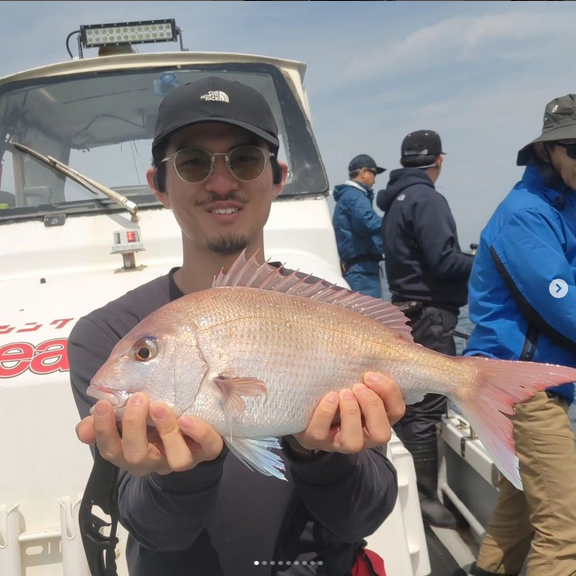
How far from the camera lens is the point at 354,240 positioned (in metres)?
6.08

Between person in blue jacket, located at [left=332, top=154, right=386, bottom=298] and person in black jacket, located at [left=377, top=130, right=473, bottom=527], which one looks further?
person in blue jacket, located at [left=332, top=154, right=386, bottom=298]

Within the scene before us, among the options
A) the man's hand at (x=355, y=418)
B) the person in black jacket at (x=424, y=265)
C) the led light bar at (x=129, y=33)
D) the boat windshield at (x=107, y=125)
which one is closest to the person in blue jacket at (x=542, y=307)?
the boat windshield at (x=107, y=125)

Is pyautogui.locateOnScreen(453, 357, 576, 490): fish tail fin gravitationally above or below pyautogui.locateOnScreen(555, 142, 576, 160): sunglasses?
below

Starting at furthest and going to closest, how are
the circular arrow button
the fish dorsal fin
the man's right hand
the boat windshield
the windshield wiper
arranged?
1. the boat windshield
2. the windshield wiper
3. the circular arrow button
4. the fish dorsal fin
5. the man's right hand

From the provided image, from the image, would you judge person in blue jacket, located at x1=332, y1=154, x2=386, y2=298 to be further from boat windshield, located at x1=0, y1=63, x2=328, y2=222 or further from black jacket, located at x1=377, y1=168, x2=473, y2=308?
boat windshield, located at x1=0, y1=63, x2=328, y2=222

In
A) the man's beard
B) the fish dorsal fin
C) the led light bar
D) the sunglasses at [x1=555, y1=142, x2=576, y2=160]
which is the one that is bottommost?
the fish dorsal fin

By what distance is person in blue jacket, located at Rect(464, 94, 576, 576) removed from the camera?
2607mm

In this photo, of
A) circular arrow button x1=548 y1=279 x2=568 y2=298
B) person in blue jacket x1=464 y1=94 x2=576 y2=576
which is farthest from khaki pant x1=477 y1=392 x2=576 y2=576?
circular arrow button x1=548 y1=279 x2=568 y2=298

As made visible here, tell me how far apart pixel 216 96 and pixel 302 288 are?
0.69 meters

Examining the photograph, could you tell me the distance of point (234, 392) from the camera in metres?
1.30

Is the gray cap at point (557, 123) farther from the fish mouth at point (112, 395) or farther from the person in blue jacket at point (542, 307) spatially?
the fish mouth at point (112, 395)

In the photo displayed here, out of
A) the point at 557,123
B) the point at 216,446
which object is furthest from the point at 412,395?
the point at 557,123

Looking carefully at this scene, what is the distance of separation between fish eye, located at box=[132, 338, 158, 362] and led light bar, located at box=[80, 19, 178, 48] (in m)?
3.01

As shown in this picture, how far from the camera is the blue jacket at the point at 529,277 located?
2.60 metres
